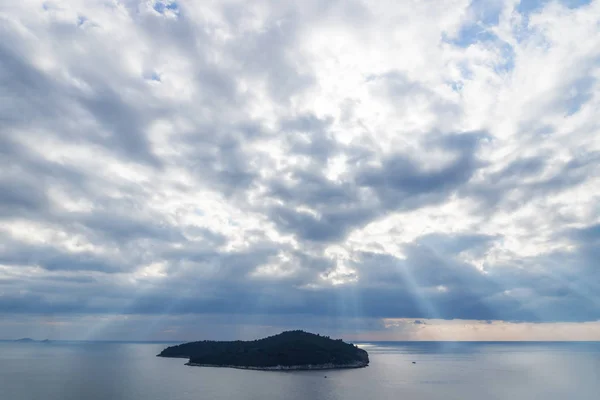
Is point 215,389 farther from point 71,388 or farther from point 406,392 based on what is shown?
point 406,392

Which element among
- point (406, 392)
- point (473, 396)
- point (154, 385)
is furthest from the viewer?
point (154, 385)

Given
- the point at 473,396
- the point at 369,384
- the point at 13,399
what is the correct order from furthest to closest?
the point at 369,384 < the point at 473,396 < the point at 13,399

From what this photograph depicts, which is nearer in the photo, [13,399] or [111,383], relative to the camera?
[13,399]

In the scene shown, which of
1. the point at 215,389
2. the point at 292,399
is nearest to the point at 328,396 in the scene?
Answer: the point at 292,399

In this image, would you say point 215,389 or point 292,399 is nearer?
Answer: point 292,399

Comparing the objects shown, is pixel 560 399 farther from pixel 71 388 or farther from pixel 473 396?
pixel 71 388

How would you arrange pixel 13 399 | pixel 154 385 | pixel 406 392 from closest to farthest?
1. pixel 13 399
2. pixel 406 392
3. pixel 154 385

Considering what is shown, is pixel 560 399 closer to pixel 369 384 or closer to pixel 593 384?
pixel 593 384

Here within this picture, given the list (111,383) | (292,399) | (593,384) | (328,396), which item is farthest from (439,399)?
(111,383)

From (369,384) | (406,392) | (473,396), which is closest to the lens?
(473,396)
